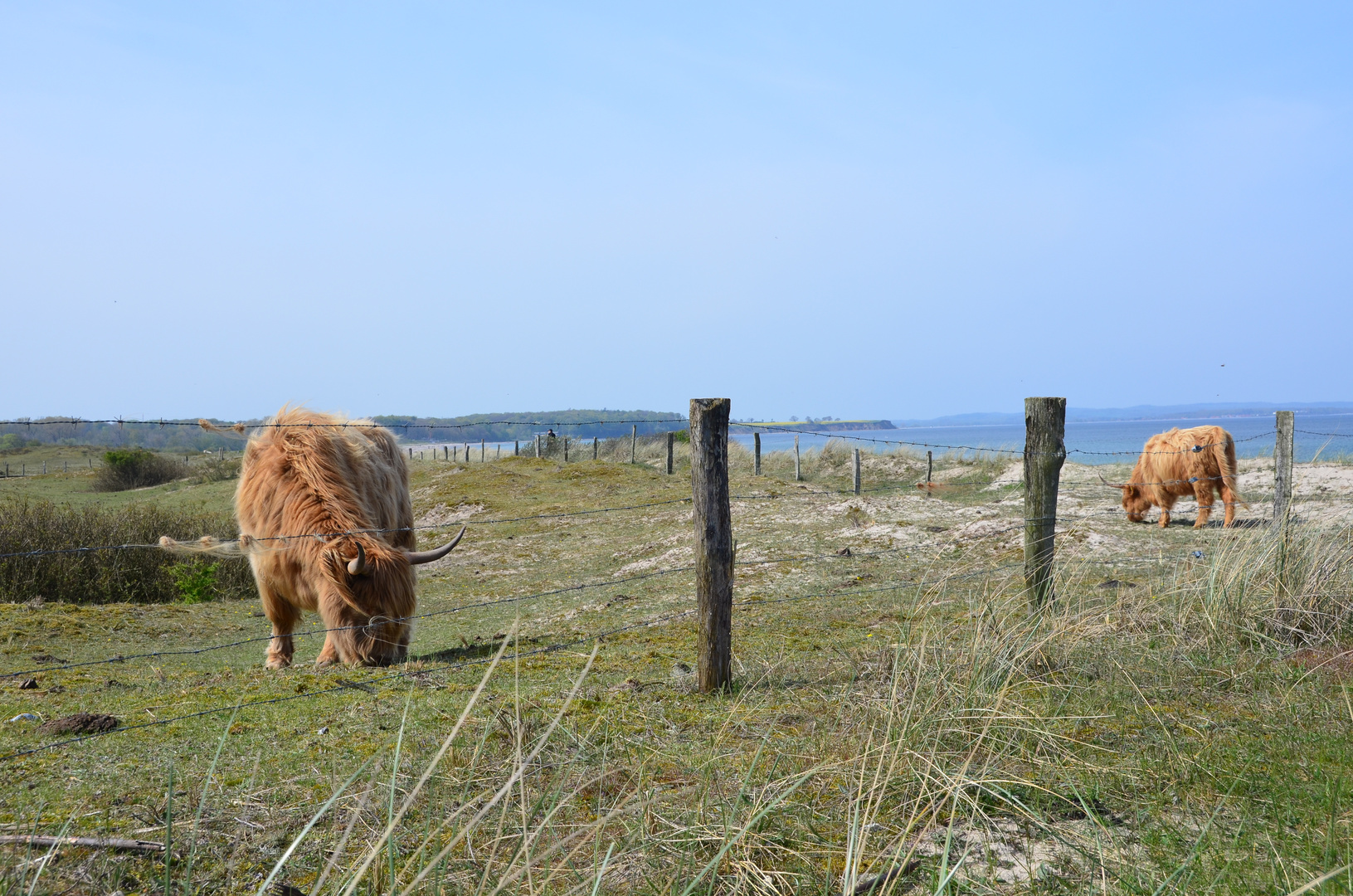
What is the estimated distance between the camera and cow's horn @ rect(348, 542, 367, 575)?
5.74m

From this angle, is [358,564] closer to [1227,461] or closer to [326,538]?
[326,538]

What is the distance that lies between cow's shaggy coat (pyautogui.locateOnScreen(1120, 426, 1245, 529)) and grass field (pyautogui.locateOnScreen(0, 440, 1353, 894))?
5.88m

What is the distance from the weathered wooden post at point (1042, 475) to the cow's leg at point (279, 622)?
17.1 ft

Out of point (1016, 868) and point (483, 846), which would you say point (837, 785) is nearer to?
point (1016, 868)

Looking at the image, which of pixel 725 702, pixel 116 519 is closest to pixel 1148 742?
pixel 725 702

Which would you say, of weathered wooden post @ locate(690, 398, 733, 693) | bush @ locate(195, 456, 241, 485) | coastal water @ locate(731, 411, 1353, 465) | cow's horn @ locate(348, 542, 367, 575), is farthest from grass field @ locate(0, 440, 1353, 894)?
bush @ locate(195, 456, 241, 485)

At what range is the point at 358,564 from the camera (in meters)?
5.77

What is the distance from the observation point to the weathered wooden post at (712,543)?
4660 millimetres

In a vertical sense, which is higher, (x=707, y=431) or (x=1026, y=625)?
(x=707, y=431)

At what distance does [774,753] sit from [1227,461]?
38.7 feet

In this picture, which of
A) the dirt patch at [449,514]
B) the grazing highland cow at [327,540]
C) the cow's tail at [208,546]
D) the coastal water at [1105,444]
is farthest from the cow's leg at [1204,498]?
the dirt patch at [449,514]

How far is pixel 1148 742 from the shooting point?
3.66 metres

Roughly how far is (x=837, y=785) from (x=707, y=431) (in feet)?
6.65

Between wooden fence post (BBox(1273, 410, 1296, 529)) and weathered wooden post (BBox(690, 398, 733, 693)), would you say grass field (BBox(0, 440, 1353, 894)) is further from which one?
wooden fence post (BBox(1273, 410, 1296, 529))
